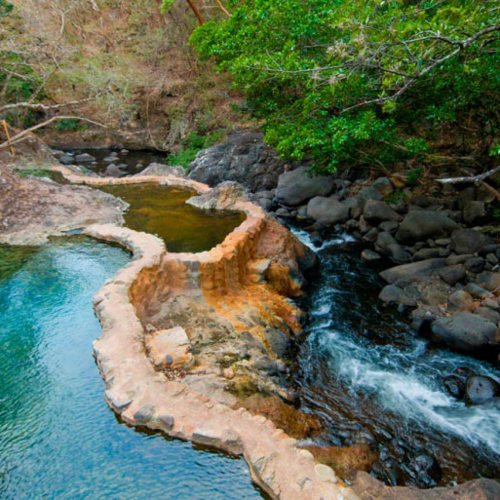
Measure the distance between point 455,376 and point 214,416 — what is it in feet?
13.3

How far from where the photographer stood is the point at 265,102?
371 inches

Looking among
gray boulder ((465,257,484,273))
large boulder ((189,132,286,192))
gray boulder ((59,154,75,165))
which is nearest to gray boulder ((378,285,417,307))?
gray boulder ((465,257,484,273))

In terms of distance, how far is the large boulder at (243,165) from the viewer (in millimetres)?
14242

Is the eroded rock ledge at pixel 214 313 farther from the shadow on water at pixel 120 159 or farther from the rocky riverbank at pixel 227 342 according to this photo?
the shadow on water at pixel 120 159

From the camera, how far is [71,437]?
160 inches

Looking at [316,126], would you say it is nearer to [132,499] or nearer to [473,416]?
[473,416]

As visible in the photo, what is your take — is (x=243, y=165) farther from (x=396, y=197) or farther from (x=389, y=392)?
(x=389, y=392)

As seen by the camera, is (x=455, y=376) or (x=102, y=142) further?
(x=102, y=142)

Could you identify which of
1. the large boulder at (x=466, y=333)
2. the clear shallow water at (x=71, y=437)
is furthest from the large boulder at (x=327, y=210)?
the clear shallow water at (x=71, y=437)

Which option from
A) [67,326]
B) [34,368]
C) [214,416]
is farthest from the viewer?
[67,326]

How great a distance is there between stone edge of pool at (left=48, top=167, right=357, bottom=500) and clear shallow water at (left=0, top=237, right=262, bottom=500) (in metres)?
0.16

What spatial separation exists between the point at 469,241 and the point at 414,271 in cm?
150

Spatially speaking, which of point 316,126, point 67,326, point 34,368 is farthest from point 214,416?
point 316,126

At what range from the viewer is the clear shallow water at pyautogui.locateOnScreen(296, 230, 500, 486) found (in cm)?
470
